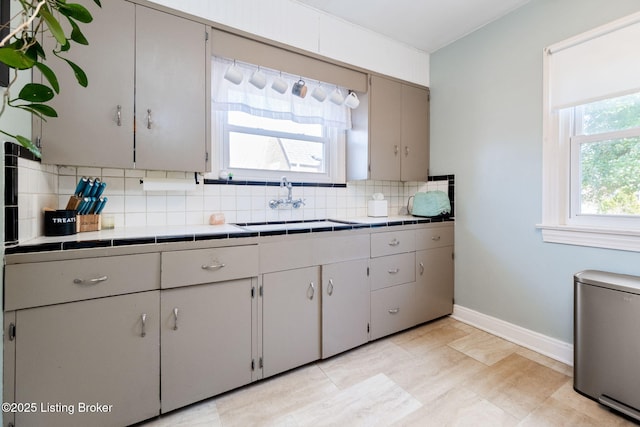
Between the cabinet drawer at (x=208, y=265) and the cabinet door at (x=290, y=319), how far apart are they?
0.16 m

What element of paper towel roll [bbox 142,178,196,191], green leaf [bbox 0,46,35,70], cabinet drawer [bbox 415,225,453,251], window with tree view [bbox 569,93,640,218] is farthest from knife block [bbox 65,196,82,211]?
window with tree view [bbox 569,93,640,218]

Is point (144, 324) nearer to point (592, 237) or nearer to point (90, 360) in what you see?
point (90, 360)

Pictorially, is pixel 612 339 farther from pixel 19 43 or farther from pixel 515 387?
pixel 19 43

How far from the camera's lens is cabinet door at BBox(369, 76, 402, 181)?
2.54 m

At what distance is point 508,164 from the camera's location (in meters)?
2.31

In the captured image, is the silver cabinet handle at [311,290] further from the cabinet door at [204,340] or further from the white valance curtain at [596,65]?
the white valance curtain at [596,65]

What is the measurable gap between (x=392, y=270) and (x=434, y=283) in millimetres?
559

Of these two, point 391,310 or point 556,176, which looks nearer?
point 556,176

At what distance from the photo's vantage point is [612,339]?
1528mm

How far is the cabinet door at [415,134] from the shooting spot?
2.73 metres

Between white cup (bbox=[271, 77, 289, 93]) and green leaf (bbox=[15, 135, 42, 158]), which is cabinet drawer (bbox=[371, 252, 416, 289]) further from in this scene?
green leaf (bbox=[15, 135, 42, 158])

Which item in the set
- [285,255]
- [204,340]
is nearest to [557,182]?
[285,255]

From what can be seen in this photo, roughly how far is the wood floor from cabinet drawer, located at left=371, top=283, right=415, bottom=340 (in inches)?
6.2

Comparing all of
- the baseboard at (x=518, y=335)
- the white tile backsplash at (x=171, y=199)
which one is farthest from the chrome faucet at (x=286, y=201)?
the baseboard at (x=518, y=335)
